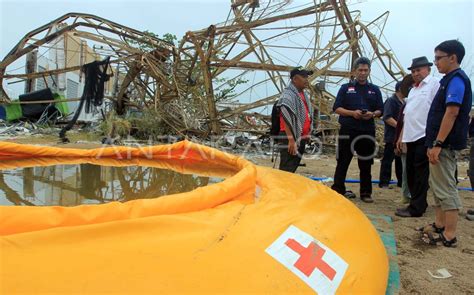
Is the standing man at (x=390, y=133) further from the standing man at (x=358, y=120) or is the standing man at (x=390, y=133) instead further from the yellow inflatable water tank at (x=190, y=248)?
the yellow inflatable water tank at (x=190, y=248)

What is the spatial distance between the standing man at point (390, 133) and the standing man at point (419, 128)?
105 cm

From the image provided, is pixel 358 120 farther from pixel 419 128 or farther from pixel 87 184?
pixel 87 184

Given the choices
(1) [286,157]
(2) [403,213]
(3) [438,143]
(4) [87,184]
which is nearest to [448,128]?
(3) [438,143]

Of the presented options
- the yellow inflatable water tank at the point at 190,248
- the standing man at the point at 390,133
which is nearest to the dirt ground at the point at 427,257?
the yellow inflatable water tank at the point at 190,248

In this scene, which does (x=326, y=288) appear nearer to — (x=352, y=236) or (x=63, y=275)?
(x=352, y=236)

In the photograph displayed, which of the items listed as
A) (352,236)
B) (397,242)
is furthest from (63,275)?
(397,242)

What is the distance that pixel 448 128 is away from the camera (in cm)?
205

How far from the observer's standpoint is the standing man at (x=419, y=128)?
106 inches

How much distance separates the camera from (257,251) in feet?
3.75

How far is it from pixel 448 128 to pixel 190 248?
1725 mm

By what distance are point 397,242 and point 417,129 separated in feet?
3.16

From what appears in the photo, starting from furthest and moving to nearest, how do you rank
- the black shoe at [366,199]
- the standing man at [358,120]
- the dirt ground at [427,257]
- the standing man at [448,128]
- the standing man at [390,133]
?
the standing man at [390,133], the black shoe at [366,199], the standing man at [358,120], the standing man at [448,128], the dirt ground at [427,257]

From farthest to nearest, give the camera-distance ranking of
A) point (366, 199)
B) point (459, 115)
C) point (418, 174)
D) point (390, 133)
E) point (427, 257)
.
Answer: point (390, 133) < point (366, 199) < point (418, 174) < point (459, 115) < point (427, 257)

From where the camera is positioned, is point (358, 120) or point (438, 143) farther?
point (358, 120)
